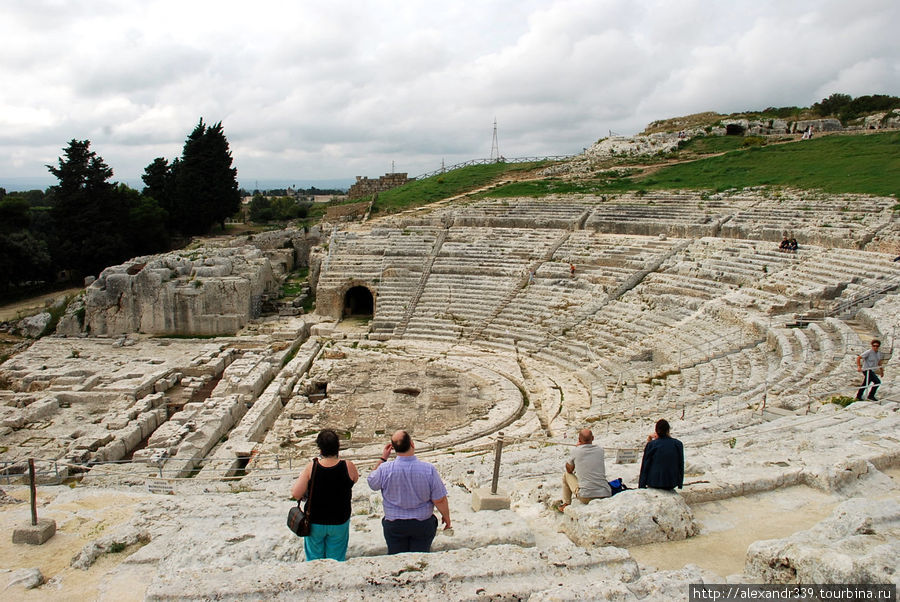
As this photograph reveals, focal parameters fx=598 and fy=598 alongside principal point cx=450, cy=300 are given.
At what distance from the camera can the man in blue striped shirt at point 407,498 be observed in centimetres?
402

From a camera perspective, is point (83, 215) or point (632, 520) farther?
point (83, 215)

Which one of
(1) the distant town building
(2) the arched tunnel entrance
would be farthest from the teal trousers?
(1) the distant town building

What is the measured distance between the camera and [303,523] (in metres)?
3.89

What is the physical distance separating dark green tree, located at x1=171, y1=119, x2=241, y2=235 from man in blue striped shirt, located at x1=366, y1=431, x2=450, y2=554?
3103 centimetres

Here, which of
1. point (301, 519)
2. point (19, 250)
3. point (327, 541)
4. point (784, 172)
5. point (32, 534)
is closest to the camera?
point (301, 519)

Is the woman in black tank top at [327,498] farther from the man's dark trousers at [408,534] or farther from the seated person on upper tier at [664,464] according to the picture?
the seated person on upper tier at [664,464]

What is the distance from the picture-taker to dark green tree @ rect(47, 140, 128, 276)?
87.2ft

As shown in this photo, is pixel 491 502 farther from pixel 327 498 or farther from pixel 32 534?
pixel 32 534

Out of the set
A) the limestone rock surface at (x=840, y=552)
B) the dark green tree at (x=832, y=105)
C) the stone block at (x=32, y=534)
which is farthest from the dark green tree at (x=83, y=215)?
the dark green tree at (x=832, y=105)

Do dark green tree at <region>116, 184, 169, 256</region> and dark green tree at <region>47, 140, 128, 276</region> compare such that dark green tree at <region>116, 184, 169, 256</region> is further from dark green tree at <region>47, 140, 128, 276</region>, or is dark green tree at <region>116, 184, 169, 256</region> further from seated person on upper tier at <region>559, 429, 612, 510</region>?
seated person on upper tier at <region>559, 429, 612, 510</region>

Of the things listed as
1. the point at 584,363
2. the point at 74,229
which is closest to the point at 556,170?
the point at 584,363

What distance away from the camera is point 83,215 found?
26.7 metres

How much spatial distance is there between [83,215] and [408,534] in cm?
2827

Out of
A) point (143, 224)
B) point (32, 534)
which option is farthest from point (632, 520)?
point (143, 224)
